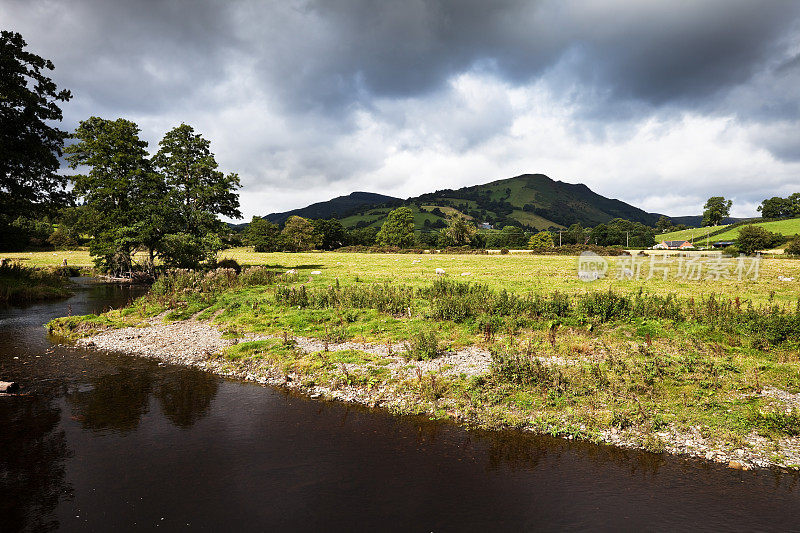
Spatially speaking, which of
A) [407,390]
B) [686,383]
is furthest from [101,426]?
[686,383]

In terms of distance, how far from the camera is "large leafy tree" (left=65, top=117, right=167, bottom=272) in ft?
131

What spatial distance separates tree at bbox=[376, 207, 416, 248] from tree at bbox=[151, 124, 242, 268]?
8880cm

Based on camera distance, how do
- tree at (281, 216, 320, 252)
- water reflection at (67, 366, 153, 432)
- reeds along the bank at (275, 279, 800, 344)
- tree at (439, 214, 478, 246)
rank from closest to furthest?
water reflection at (67, 366, 153, 432), reeds along the bank at (275, 279, 800, 344), tree at (281, 216, 320, 252), tree at (439, 214, 478, 246)

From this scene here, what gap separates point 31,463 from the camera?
29.0 feet

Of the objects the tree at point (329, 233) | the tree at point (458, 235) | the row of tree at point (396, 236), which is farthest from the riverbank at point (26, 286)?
the tree at point (458, 235)

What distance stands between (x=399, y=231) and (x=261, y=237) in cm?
4773

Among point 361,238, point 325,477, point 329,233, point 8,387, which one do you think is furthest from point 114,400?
point 361,238

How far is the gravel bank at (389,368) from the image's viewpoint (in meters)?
8.94

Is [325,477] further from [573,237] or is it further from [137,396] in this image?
[573,237]

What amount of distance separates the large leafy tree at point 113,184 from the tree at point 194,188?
5.38ft

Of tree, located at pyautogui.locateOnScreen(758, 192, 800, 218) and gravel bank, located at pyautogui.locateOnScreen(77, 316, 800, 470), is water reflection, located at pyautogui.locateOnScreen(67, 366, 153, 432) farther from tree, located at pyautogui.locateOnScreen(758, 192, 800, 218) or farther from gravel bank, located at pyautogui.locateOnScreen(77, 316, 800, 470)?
tree, located at pyautogui.locateOnScreen(758, 192, 800, 218)

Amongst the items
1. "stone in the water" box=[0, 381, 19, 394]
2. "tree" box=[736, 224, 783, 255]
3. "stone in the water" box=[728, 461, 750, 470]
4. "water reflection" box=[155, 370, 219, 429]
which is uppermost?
"tree" box=[736, 224, 783, 255]

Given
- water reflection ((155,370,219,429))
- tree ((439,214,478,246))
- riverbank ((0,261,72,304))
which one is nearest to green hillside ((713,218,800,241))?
tree ((439,214,478,246))

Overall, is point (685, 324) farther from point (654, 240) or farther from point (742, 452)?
point (654, 240)
